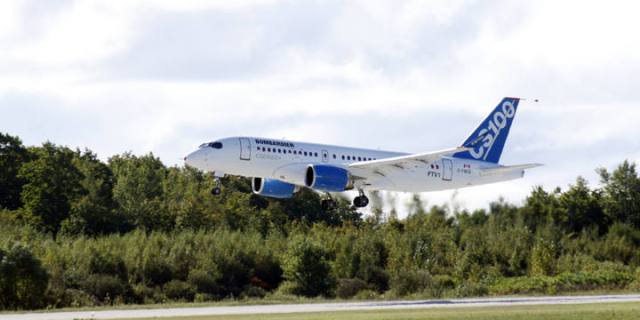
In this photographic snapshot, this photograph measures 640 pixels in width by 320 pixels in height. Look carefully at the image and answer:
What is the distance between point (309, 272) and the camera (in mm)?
62406

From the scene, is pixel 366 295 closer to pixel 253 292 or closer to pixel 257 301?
pixel 253 292

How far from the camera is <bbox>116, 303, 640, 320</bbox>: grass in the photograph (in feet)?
130

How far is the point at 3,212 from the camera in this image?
78.7m

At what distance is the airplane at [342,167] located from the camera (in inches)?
2162

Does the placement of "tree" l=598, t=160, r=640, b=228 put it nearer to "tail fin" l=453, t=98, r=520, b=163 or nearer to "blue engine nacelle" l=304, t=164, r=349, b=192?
"tail fin" l=453, t=98, r=520, b=163

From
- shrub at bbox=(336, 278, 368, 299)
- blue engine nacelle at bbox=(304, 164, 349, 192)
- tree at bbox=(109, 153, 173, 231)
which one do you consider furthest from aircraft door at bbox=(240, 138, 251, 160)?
tree at bbox=(109, 153, 173, 231)

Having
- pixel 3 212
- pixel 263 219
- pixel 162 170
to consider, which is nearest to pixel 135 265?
pixel 3 212

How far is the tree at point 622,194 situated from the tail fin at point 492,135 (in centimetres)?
1239

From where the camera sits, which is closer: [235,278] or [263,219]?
[235,278]

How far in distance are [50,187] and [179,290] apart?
25891mm

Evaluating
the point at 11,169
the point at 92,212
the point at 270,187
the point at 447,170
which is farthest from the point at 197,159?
the point at 11,169

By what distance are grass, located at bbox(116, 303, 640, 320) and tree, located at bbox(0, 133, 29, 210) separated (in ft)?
165

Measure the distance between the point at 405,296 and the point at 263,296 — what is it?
279 inches

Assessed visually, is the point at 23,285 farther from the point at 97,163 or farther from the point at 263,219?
the point at 97,163
